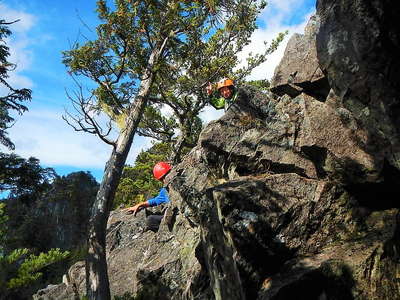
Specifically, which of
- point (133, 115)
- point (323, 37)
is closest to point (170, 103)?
point (133, 115)

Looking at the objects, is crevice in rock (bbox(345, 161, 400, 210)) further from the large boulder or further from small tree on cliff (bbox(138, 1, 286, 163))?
small tree on cliff (bbox(138, 1, 286, 163))

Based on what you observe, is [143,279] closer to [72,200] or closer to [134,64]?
[134,64]

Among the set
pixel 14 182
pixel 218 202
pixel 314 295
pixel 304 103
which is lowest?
pixel 314 295

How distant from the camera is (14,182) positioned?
17562 mm

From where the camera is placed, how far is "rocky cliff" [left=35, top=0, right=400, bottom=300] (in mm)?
4449

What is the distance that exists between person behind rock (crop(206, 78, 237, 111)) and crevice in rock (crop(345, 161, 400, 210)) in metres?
7.61

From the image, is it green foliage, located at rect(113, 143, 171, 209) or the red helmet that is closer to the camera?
the red helmet

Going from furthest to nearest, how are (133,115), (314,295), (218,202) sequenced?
1. (133,115)
2. (218,202)
3. (314,295)

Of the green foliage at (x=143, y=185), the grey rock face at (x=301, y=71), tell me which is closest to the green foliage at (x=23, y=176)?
the green foliage at (x=143, y=185)

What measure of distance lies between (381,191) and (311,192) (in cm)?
125

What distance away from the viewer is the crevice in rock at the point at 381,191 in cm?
618

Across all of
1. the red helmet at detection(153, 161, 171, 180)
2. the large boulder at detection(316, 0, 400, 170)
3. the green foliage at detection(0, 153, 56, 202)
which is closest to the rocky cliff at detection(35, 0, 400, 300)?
the large boulder at detection(316, 0, 400, 170)

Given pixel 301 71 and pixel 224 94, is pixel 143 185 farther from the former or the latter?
pixel 301 71

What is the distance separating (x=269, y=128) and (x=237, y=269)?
4.87 metres
